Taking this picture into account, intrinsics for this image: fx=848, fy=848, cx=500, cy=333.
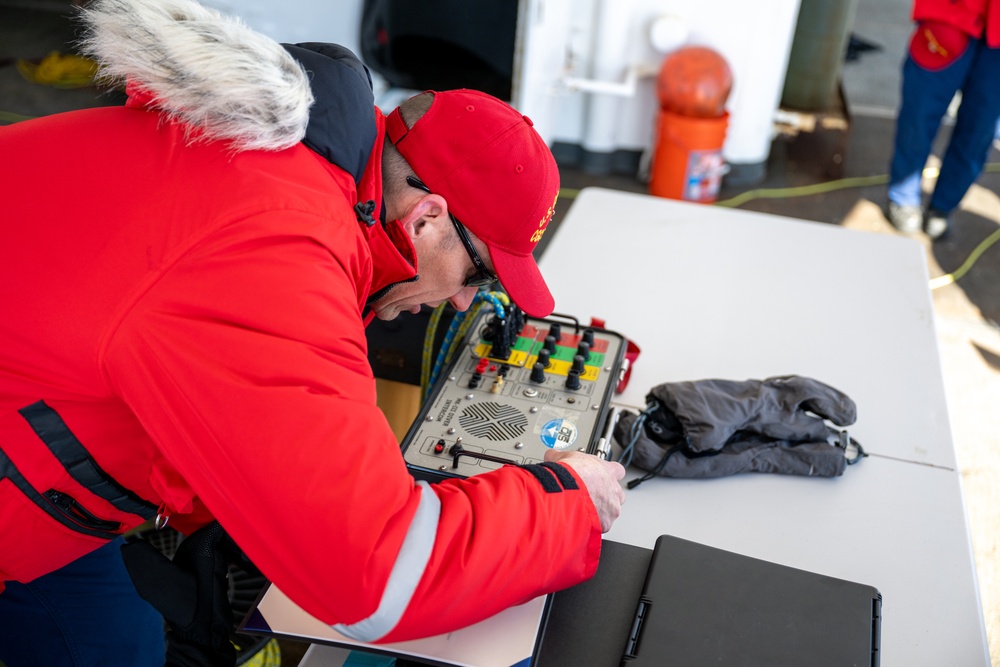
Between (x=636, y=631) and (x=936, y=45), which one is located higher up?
(x=936, y=45)

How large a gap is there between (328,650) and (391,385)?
0.71m

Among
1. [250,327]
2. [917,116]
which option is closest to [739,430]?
[250,327]

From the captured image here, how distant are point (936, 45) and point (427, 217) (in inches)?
113

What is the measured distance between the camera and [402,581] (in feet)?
2.67

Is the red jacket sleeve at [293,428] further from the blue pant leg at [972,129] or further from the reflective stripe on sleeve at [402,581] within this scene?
the blue pant leg at [972,129]

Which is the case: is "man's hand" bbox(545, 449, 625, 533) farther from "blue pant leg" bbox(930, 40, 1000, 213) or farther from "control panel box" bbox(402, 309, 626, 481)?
"blue pant leg" bbox(930, 40, 1000, 213)

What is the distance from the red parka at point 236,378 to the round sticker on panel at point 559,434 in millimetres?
192

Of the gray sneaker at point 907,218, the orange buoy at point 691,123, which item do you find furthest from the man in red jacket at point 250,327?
the gray sneaker at point 907,218

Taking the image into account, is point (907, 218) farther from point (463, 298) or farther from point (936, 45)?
point (463, 298)

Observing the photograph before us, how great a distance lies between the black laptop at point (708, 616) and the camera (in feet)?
2.95

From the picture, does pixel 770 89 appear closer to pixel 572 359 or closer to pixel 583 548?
pixel 572 359

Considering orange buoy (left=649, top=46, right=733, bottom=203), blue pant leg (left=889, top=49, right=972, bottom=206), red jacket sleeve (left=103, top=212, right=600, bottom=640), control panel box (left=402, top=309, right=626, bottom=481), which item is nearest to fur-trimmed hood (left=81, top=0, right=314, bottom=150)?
red jacket sleeve (left=103, top=212, right=600, bottom=640)

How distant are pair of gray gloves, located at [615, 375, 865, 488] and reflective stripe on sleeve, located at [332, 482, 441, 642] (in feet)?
1.64

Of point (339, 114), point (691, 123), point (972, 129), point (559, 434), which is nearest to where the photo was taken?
point (339, 114)
